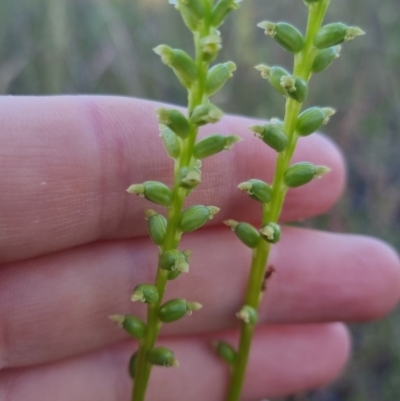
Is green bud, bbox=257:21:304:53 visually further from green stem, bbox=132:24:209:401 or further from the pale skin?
the pale skin

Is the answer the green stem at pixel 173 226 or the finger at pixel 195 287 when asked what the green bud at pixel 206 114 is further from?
the finger at pixel 195 287

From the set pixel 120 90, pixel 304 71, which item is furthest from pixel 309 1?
pixel 120 90

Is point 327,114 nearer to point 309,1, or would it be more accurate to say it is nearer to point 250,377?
point 309,1

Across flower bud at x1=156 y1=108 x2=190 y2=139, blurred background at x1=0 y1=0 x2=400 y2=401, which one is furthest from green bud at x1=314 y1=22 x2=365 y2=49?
blurred background at x1=0 y1=0 x2=400 y2=401

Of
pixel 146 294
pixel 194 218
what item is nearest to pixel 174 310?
pixel 146 294

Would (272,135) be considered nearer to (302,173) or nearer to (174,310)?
(302,173)

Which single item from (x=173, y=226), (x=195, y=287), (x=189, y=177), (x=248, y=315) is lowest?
(x=195, y=287)
